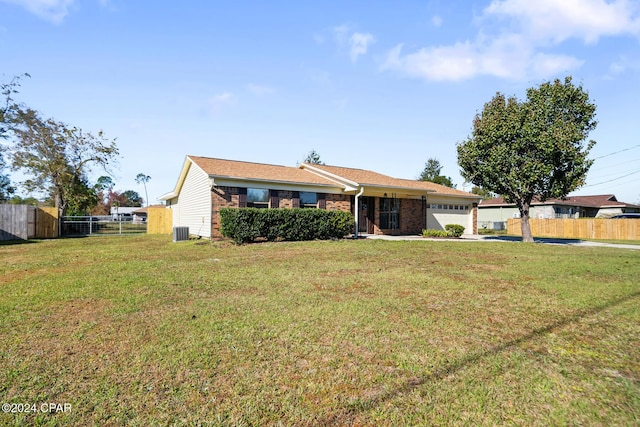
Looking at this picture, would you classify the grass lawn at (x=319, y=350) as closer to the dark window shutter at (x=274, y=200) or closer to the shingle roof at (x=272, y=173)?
the shingle roof at (x=272, y=173)

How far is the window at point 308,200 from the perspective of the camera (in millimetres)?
16688

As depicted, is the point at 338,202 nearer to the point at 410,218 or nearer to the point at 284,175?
the point at 284,175

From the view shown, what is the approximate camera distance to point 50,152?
944 inches

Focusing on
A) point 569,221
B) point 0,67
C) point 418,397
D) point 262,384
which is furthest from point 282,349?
point 0,67

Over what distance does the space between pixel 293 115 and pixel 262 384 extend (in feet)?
51.8

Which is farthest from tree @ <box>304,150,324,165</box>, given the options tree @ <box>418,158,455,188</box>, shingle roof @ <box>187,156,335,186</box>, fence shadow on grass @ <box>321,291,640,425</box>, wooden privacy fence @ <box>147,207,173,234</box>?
fence shadow on grass @ <box>321,291,640,425</box>

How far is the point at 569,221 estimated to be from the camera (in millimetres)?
25203

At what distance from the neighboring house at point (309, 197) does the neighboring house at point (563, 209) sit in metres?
13.9

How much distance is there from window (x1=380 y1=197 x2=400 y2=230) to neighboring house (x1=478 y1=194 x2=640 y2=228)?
1709 cm

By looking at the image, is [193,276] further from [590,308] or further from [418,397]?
[590,308]

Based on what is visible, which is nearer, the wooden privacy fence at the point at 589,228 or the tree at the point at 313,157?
the wooden privacy fence at the point at 589,228

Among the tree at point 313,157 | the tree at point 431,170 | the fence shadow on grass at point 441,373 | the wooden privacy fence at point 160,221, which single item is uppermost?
the tree at point 313,157

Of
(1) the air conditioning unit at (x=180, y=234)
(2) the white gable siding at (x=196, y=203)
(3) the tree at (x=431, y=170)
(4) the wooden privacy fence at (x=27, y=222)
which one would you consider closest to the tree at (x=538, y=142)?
(2) the white gable siding at (x=196, y=203)

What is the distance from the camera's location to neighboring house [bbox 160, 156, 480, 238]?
14.9 m
